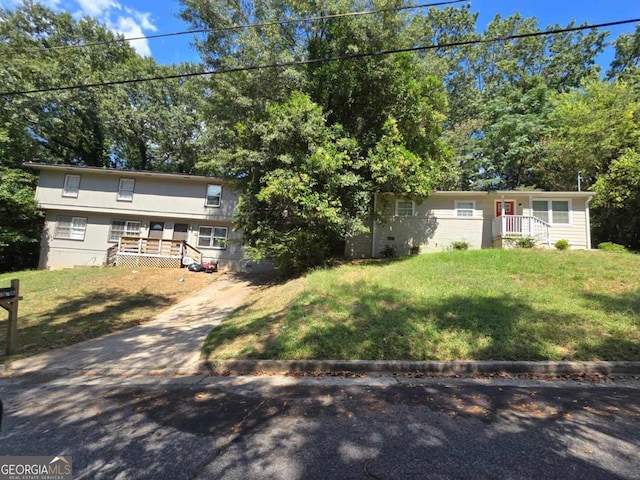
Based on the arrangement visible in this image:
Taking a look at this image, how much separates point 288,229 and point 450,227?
29.6 ft

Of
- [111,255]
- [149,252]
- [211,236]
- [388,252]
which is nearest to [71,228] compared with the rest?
[111,255]

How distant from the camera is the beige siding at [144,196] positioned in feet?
64.3

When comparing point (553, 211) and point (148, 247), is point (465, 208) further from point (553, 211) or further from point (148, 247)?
point (148, 247)

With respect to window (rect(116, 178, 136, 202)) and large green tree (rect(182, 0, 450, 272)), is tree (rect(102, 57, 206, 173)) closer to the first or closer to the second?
window (rect(116, 178, 136, 202))

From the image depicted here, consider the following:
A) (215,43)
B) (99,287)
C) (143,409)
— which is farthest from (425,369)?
(215,43)

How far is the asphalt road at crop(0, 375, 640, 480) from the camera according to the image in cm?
272

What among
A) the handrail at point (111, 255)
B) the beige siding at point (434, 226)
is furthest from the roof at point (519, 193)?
the handrail at point (111, 255)

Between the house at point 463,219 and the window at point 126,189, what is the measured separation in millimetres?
13247

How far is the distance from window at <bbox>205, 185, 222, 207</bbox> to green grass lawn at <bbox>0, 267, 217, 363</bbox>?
5034mm

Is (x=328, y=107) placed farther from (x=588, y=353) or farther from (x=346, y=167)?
(x=588, y=353)

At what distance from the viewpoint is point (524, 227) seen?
15.8 m

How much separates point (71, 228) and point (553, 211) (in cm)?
2638

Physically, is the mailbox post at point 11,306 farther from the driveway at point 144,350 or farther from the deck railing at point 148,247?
the deck railing at point 148,247

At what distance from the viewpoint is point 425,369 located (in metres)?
5.22
